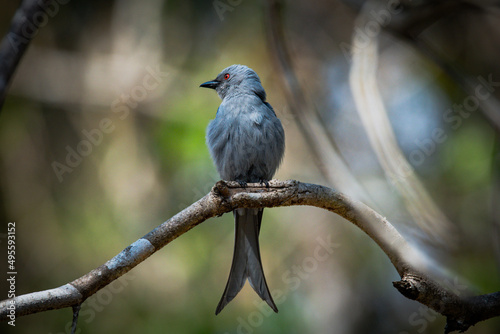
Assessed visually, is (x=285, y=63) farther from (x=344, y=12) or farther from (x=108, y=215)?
(x=108, y=215)

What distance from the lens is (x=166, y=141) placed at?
6.30 meters

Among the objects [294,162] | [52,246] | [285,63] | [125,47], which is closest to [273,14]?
[285,63]

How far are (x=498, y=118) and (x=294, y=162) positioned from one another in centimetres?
297

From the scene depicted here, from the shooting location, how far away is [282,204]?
10.4ft
